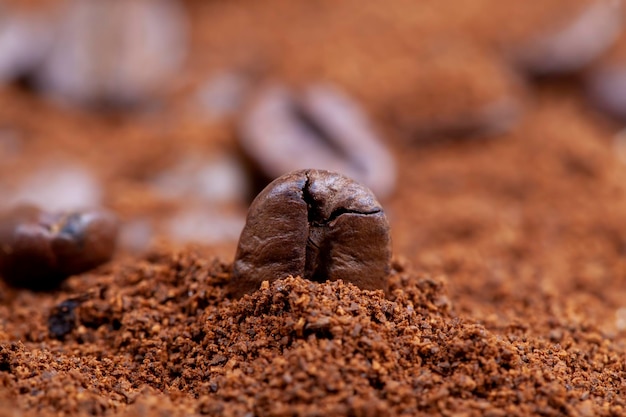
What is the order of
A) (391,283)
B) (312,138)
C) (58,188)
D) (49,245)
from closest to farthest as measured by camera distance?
(391,283), (49,245), (58,188), (312,138)

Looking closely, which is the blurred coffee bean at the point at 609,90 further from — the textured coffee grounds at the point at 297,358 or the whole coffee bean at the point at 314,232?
the whole coffee bean at the point at 314,232

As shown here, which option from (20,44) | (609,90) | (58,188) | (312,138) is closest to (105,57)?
(20,44)

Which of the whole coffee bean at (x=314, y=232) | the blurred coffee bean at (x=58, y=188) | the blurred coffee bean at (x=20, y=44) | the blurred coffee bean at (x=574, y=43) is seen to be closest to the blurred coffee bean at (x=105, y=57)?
the blurred coffee bean at (x=20, y=44)

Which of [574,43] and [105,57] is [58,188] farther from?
[574,43]

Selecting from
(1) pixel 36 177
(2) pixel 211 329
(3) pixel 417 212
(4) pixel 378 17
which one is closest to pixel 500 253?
(3) pixel 417 212

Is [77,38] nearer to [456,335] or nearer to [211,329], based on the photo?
[211,329]

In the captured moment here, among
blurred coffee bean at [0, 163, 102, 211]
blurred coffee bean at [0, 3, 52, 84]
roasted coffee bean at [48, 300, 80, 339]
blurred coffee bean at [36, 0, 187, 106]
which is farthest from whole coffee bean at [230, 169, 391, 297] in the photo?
blurred coffee bean at [0, 3, 52, 84]

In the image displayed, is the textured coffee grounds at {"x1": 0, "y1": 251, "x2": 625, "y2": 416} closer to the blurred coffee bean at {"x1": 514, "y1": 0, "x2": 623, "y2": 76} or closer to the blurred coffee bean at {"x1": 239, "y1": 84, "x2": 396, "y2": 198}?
the blurred coffee bean at {"x1": 239, "y1": 84, "x2": 396, "y2": 198}
